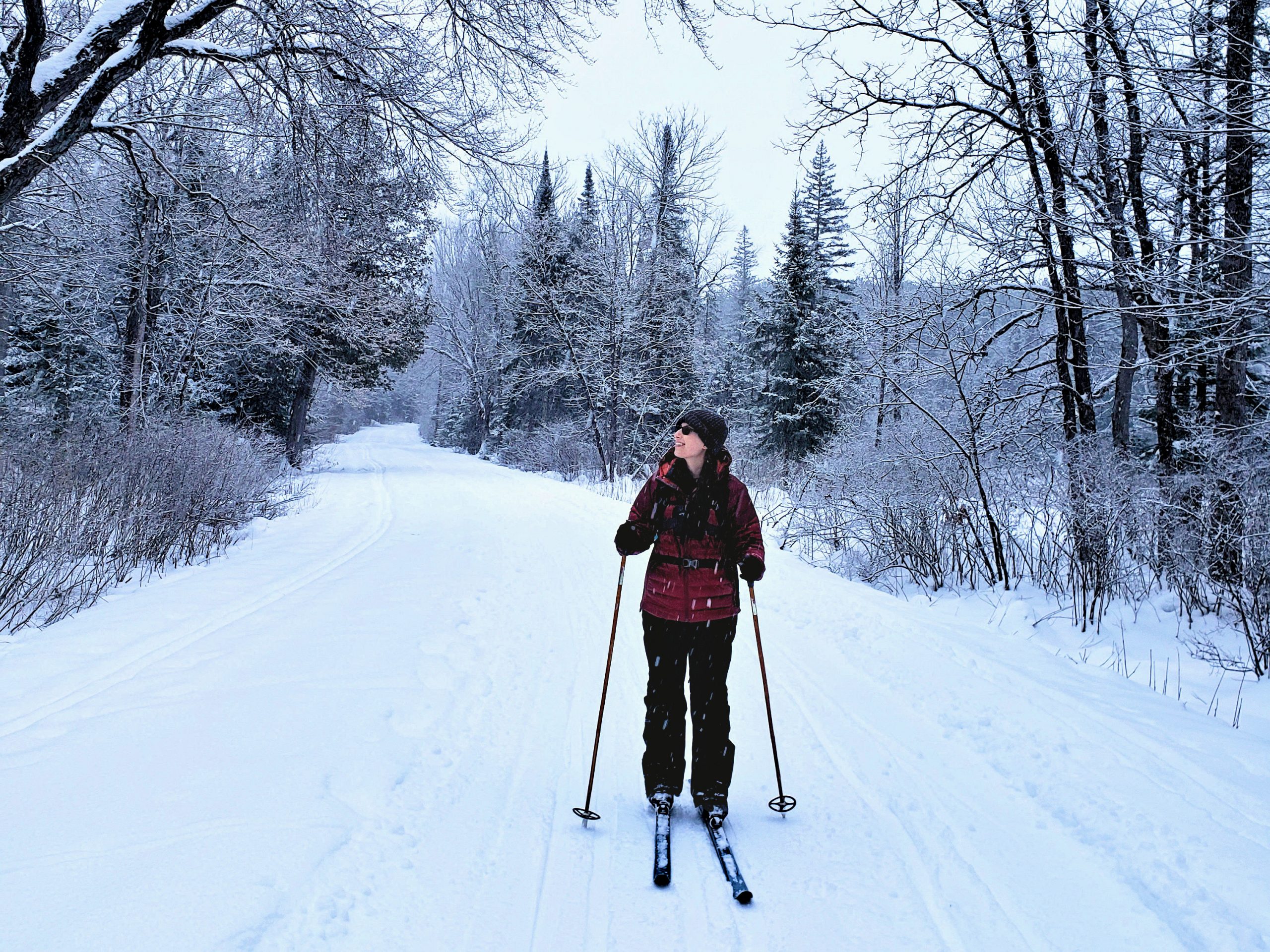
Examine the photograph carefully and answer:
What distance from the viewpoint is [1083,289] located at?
773 cm

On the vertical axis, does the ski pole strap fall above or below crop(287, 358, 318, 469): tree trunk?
below

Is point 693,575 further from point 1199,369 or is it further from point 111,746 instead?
point 1199,369

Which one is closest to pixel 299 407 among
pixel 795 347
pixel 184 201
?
pixel 184 201

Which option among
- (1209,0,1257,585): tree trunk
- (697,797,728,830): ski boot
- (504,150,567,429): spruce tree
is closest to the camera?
(697,797,728,830): ski boot

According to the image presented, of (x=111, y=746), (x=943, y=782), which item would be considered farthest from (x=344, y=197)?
(x=943, y=782)

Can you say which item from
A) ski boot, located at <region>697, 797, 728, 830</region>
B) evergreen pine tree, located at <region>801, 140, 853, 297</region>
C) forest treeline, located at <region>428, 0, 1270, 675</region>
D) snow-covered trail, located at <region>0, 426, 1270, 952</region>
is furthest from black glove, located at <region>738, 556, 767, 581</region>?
evergreen pine tree, located at <region>801, 140, 853, 297</region>

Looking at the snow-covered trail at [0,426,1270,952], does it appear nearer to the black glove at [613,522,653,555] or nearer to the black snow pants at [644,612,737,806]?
the black snow pants at [644,612,737,806]

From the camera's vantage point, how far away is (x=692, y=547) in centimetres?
322

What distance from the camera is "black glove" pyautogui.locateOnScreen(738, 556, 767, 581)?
3.13 m

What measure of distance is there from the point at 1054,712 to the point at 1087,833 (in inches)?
51.7

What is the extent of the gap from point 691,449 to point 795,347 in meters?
19.4

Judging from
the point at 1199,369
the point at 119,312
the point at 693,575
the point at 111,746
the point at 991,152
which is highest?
the point at 991,152

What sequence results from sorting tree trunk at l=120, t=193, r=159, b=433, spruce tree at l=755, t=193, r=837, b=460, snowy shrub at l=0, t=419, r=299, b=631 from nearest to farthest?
snowy shrub at l=0, t=419, r=299, b=631
tree trunk at l=120, t=193, r=159, b=433
spruce tree at l=755, t=193, r=837, b=460

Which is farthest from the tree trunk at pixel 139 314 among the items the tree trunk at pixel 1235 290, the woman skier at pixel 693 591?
the tree trunk at pixel 1235 290
